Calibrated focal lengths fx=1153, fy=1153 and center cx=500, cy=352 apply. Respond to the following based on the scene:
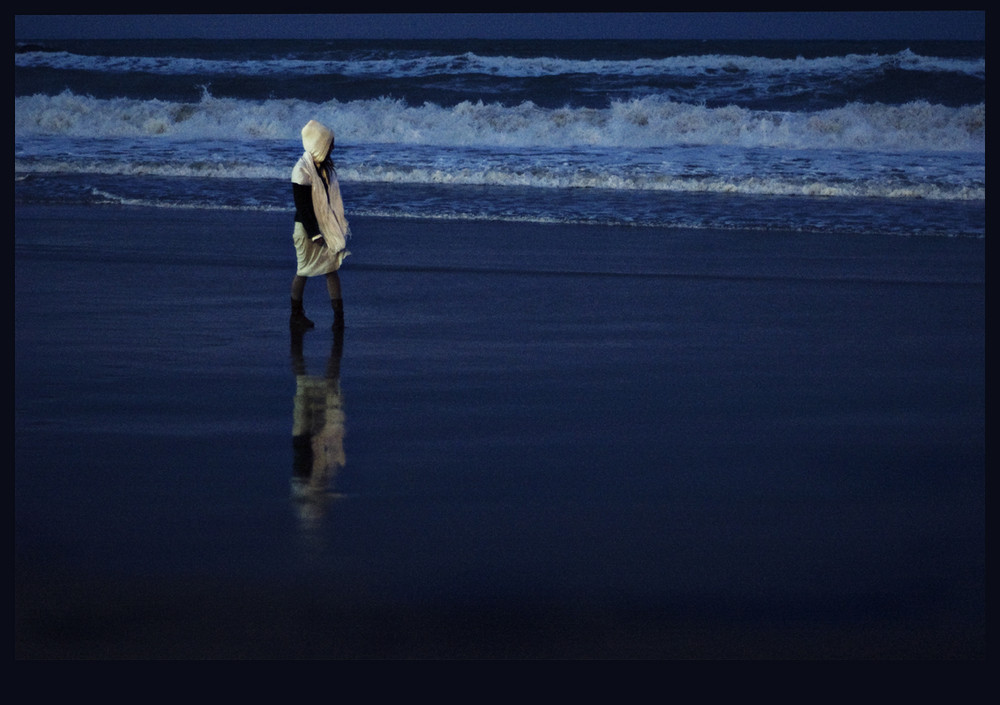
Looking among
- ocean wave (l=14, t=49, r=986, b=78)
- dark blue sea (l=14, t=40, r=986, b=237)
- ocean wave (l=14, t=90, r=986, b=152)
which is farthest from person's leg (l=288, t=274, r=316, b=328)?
ocean wave (l=14, t=49, r=986, b=78)

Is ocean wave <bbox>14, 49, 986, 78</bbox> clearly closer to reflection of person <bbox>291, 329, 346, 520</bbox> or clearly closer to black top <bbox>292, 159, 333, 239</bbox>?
black top <bbox>292, 159, 333, 239</bbox>

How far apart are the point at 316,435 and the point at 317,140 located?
9.85 feet

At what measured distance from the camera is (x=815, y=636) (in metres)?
3.60

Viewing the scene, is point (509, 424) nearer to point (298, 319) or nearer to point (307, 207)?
point (298, 319)

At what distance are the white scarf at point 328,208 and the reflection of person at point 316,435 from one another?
1172 millimetres

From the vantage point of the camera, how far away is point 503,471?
4.95 m

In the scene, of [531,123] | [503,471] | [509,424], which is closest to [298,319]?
[509,424]

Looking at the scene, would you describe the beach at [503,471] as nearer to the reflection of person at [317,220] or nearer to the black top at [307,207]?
the reflection of person at [317,220]

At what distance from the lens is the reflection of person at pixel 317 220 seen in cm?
785

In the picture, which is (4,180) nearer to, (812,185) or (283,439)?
(283,439)

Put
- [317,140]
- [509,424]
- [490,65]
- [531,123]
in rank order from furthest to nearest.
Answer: [490,65] < [531,123] < [317,140] < [509,424]

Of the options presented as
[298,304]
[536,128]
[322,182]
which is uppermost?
[536,128]

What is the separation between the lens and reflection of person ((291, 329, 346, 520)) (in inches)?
183

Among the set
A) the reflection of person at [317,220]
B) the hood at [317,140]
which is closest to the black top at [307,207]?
the reflection of person at [317,220]
